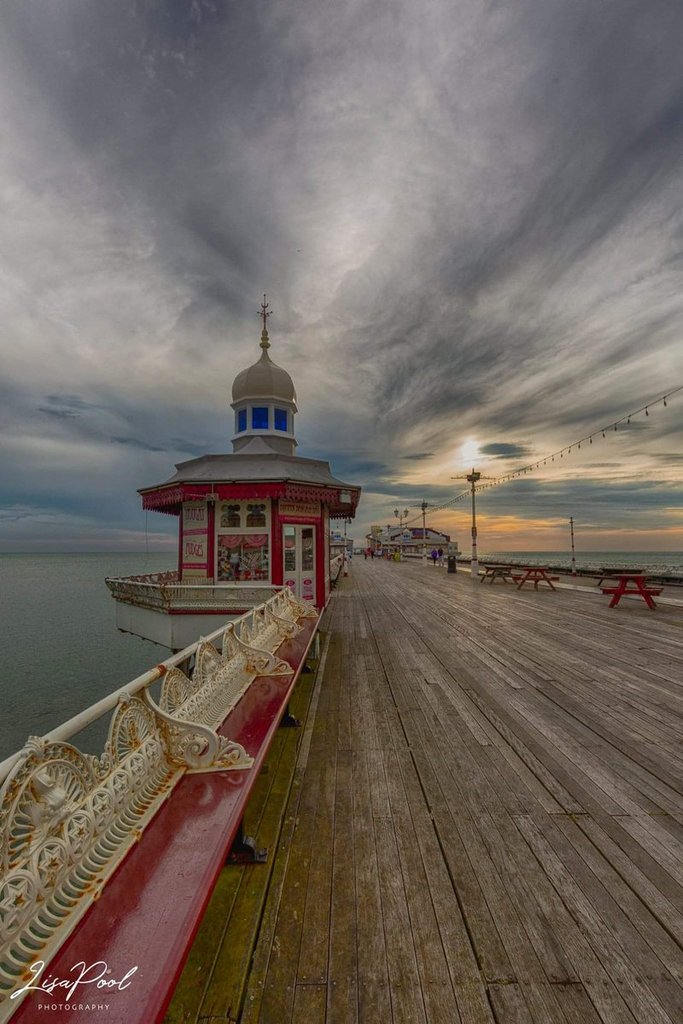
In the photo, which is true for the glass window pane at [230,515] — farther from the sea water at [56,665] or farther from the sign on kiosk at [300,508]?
the sea water at [56,665]

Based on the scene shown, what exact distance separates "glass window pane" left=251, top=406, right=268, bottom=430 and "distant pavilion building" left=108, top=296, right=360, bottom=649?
3514 mm

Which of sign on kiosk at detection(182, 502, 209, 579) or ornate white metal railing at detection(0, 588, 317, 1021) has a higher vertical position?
sign on kiosk at detection(182, 502, 209, 579)

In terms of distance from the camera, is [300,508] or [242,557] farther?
[300,508]

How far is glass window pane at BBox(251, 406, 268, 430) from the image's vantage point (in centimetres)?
1591

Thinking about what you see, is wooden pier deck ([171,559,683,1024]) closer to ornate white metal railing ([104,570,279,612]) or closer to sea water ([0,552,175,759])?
ornate white metal railing ([104,570,279,612])

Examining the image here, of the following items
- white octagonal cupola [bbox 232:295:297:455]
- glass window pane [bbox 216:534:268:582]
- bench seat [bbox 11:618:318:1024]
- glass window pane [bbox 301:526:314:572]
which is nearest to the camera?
bench seat [bbox 11:618:318:1024]

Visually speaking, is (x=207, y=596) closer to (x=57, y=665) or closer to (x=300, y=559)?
(x=300, y=559)

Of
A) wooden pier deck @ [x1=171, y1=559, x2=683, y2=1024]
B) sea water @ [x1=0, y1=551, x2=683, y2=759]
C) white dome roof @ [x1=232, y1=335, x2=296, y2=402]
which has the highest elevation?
white dome roof @ [x1=232, y1=335, x2=296, y2=402]

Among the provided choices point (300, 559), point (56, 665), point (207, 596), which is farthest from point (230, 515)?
point (56, 665)

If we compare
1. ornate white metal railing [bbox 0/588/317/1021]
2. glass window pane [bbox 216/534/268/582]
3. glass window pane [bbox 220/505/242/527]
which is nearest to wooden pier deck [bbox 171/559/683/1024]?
ornate white metal railing [bbox 0/588/317/1021]

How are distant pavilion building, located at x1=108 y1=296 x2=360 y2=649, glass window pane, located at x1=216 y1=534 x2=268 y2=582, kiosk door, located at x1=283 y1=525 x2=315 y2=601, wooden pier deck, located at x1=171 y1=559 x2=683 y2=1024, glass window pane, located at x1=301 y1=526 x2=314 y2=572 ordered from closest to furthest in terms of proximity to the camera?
wooden pier deck, located at x1=171 y1=559 x2=683 y2=1024 → distant pavilion building, located at x1=108 y1=296 x2=360 y2=649 → glass window pane, located at x1=216 y1=534 x2=268 y2=582 → kiosk door, located at x1=283 y1=525 x2=315 y2=601 → glass window pane, located at x1=301 y1=526 x2=314 y2=572

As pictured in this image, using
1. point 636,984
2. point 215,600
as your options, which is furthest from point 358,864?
point 215,600

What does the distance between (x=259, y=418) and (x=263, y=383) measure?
4.40 ft

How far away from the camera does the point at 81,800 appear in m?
2.01
